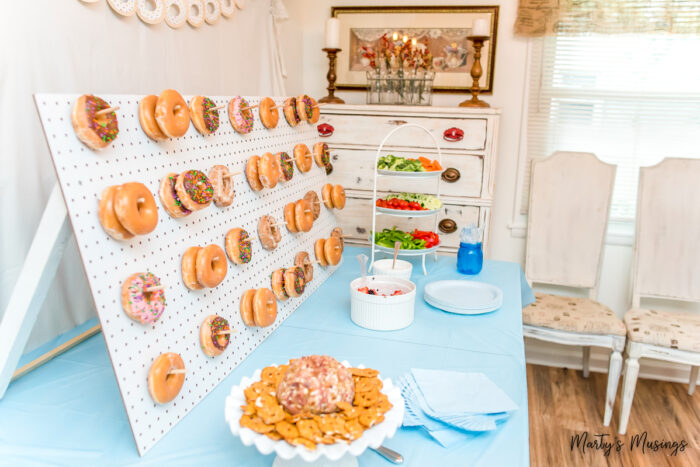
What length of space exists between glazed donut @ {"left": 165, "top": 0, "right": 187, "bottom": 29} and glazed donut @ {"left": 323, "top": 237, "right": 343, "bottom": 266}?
95cm

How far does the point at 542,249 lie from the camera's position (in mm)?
2986

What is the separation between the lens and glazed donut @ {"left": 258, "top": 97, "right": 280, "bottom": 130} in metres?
1.55

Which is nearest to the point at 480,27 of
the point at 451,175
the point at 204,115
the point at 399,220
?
the point at 451,175

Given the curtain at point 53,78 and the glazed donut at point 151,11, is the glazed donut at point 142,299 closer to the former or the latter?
the curtain at point 53,78

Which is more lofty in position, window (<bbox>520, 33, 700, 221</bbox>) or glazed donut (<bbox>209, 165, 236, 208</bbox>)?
window (<bbox>520, 33, 700, 221</bbox>)

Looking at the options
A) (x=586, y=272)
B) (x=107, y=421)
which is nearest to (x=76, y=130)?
(x=107, y=421)

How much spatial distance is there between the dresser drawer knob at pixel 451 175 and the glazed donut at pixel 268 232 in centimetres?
125

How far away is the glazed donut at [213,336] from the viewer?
1154 mm

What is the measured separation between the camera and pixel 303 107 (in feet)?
5.97

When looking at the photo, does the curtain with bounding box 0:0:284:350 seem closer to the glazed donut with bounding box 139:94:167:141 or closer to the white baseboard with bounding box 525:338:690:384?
the glazed donut with bounding box 139:94:167:141

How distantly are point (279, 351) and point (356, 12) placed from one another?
2.35 m

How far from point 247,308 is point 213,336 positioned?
0.18m

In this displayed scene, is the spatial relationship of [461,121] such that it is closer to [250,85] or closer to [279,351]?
[250,85]

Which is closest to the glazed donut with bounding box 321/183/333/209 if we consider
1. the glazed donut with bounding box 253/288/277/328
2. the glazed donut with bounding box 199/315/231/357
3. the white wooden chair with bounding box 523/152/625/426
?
the glazed donut with bounding box 253/288/277/328
